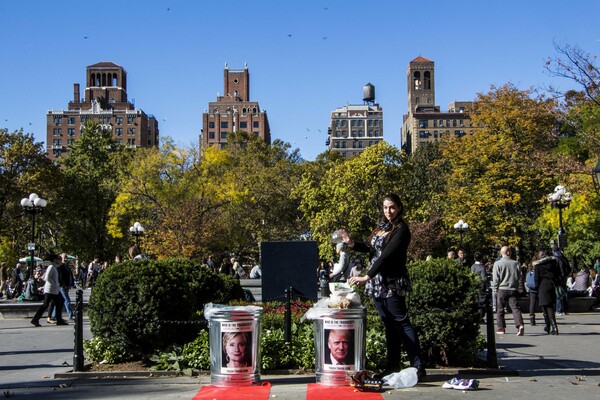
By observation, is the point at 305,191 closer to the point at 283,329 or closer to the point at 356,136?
the point at 283,329

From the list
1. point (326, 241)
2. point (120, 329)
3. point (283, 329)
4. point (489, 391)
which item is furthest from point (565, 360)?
point (326, 241)

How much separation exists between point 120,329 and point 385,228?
12.1 ft

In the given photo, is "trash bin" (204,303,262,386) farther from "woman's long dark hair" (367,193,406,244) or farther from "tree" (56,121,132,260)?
"tree" (56,121,132,260)

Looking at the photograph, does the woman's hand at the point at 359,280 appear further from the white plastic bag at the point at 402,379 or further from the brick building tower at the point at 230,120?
the brick building tower at the point at 230,120

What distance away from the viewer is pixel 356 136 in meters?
194

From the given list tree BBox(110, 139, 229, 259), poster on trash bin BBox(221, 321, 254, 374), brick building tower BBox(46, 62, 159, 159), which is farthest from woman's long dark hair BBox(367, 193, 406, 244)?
brick building tower BBox(46, 62, 159, 159)

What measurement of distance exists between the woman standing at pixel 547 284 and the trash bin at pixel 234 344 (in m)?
8.92

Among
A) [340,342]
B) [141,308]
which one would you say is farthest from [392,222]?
[141,308]

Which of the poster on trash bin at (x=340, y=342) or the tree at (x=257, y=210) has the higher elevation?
the tree at (x=257, y=210)

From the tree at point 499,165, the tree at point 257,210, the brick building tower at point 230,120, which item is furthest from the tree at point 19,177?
the brick building tower at point 230,120

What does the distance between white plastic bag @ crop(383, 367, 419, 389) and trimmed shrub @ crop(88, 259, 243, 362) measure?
9.72ft

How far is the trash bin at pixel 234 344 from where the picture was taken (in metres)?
8.30

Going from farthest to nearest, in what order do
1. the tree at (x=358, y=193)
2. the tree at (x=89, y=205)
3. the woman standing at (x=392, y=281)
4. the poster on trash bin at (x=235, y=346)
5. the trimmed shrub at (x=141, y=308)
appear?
the tree at (x=89, y=205) < the tree at (x=358, y=193) < the trimmed shrub at (x=141, y=308) < the poster on trash bin at (x=235, y=346) < the woman standing at (x=392, y=281)

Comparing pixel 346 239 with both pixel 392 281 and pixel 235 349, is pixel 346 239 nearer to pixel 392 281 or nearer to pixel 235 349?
pixel 392 281
